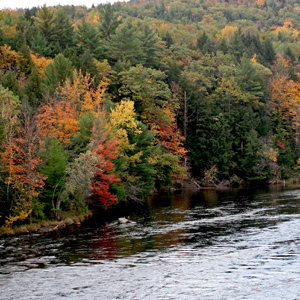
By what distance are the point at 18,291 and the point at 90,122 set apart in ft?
94.1

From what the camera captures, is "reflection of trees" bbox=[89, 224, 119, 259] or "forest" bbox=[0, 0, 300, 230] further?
"forest" bbox=[0, 0, 300, 230]

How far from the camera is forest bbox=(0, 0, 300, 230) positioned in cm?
3631

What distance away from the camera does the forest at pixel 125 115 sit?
36312 mm

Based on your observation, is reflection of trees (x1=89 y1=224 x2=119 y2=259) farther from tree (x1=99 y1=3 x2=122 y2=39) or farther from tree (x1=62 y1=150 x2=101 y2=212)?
tree (x1=99 y1=3 x2=122 y2=39)

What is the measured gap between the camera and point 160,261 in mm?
22734

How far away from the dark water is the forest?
6.58 metres

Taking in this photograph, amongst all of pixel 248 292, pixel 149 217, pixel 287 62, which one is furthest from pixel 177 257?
pixel 287 62

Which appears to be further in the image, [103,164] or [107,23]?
[107,23]

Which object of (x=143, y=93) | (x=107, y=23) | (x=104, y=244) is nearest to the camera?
(x=104, y=244)

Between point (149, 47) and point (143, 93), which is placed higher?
point (149, 47)

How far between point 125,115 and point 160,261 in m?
34.7

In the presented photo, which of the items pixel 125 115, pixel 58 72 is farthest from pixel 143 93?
pixel 125 115

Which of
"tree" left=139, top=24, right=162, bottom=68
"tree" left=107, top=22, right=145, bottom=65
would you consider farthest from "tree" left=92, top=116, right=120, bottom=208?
"tree" left=139, top=24, right=162, bottom=68

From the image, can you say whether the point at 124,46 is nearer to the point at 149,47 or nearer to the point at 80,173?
the point at 149,47
